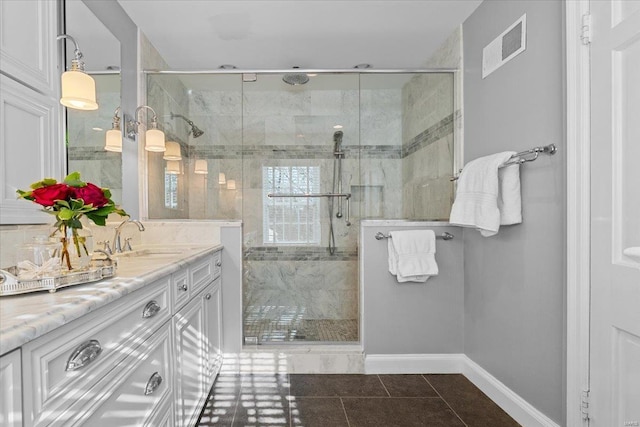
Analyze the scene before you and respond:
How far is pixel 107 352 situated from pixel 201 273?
103cm

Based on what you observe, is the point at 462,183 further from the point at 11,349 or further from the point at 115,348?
the point at 11,349

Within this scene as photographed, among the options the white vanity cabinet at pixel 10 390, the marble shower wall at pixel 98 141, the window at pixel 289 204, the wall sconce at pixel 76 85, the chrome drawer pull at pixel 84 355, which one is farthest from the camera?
the window at pixel 289 204

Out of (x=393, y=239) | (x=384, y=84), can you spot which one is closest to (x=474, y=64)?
(x=384, y=84)

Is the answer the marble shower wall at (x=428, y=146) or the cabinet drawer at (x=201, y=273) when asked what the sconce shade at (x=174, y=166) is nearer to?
the cabinet drawer at (x=201, y=273)

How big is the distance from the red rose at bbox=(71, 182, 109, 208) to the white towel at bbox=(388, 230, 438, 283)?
70.0 inches

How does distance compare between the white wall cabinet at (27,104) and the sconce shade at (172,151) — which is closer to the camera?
the white wall cabinet at (27,104)

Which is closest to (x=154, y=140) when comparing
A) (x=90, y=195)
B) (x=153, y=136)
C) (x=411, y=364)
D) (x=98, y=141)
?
(x=153, y=136)

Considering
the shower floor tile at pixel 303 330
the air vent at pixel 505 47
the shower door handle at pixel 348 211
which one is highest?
the air vent at pixel 505 47

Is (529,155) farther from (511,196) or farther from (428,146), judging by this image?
(428,146)

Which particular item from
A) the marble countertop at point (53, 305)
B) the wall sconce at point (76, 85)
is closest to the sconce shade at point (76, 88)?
the wall sconce at point (76, 85)

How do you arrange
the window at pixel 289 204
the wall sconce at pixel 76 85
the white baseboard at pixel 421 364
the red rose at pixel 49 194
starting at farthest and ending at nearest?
the window at pixel 289 204 → the white baseboard at pixel 421 364 → the wall sconce at pixel 76 85 → the red rose at pixel 49 194

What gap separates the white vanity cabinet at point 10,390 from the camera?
2.05ft

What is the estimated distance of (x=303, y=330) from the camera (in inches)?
106

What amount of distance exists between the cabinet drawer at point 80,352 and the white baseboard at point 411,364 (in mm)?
1714
